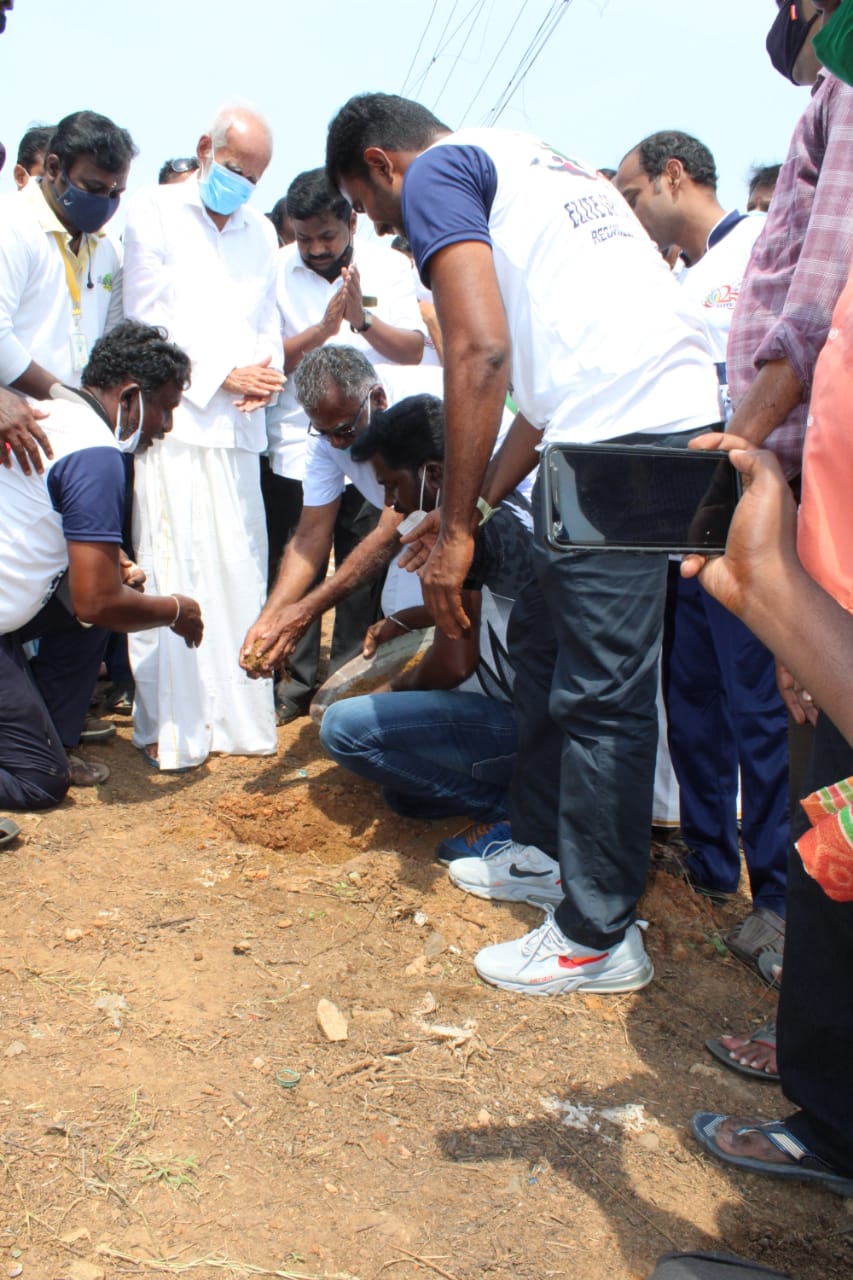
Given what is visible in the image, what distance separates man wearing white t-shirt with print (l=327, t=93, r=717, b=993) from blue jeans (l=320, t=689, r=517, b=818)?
2.56 ft

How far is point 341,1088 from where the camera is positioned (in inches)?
84.9

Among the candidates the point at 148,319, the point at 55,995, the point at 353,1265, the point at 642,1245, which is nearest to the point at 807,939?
the point at 642,1245

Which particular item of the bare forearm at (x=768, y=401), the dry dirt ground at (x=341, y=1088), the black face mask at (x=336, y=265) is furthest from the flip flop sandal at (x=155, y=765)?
the bare forearm at (x=768, y=401)

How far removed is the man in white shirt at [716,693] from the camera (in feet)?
8.84

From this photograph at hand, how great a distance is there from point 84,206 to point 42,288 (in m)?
0.34

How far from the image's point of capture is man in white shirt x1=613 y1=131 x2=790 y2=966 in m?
2.70

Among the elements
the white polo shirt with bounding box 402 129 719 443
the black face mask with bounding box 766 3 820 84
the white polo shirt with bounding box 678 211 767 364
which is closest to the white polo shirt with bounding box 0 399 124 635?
the white polo shirt with bounding box 402 129 719 443

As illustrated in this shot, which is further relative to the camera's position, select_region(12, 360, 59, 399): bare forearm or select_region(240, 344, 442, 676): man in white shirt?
select_region(12, 360, 59, 399): bare forearm

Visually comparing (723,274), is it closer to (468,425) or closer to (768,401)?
(468,425)

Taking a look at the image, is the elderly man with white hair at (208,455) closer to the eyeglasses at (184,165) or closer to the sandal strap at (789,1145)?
the eyeglasses at (184,165)

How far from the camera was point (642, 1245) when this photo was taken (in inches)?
71.4

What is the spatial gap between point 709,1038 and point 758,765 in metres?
0.68

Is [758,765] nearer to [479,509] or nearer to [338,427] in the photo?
[479,509]

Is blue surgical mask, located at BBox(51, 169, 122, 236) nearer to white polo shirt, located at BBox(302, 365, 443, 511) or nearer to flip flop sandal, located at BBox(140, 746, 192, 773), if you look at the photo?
white polo shirt, located at BBox(302, 365, 443, 511)
